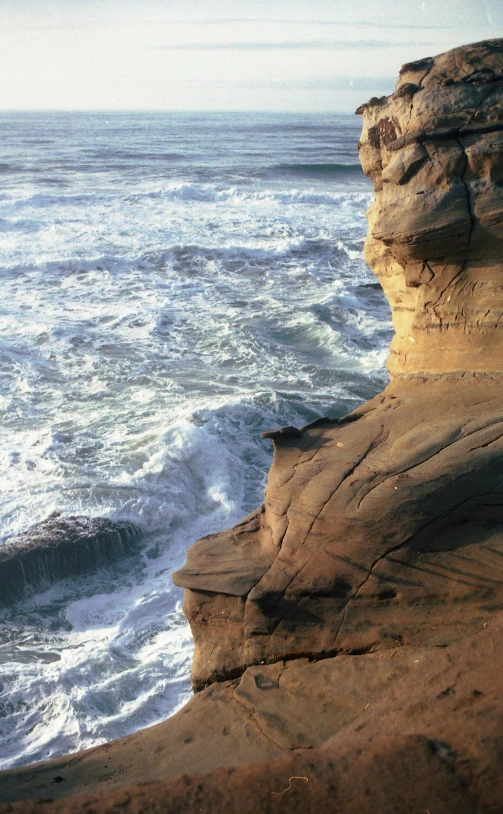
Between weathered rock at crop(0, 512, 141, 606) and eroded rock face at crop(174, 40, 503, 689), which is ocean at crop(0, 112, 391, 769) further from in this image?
eroded rock face at crop(174, 40, 503, 689)

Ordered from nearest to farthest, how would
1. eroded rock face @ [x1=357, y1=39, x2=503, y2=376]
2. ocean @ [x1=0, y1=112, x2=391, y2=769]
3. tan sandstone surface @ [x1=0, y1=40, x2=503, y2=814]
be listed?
tan sandstone surface @ [x1=0, y1=40, x2=503, y2=814] < eroded rock face @ [x1=357, y1=39, x2=503, y2=376] < ocean @ [x1=0, y1=112, x2=391, y2=769]

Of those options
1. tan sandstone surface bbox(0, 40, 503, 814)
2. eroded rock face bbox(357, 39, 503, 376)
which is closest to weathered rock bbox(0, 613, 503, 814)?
tan sandstone surface bbox(0, 40, 503, 814)

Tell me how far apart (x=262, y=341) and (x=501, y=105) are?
26.1 feet

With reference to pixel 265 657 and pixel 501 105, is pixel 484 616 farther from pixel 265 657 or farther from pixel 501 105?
pixel 501 105

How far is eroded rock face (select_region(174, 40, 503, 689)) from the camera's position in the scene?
12.1 ft

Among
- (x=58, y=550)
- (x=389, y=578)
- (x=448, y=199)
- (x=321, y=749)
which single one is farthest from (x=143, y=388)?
(x=321, y=749)

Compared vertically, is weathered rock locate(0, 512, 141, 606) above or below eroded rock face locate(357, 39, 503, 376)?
below

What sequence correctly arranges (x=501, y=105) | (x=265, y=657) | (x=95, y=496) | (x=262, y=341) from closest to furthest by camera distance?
(x=265, y=657) < (x=501, y=105) < (x=95, y=496) < (x=262, y=341)

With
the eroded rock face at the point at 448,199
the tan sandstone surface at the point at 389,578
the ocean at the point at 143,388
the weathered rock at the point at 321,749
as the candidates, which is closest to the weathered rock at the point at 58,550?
the ocean at the point at 143,388

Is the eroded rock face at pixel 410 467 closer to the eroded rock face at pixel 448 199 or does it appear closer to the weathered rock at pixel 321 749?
the eroded rock face at pixel 448 199

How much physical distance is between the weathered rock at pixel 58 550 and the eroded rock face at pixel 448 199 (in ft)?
11.6

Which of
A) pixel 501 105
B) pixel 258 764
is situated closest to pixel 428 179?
pixel 501 105

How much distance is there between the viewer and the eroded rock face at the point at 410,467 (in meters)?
3.70

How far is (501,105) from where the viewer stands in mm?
4273
